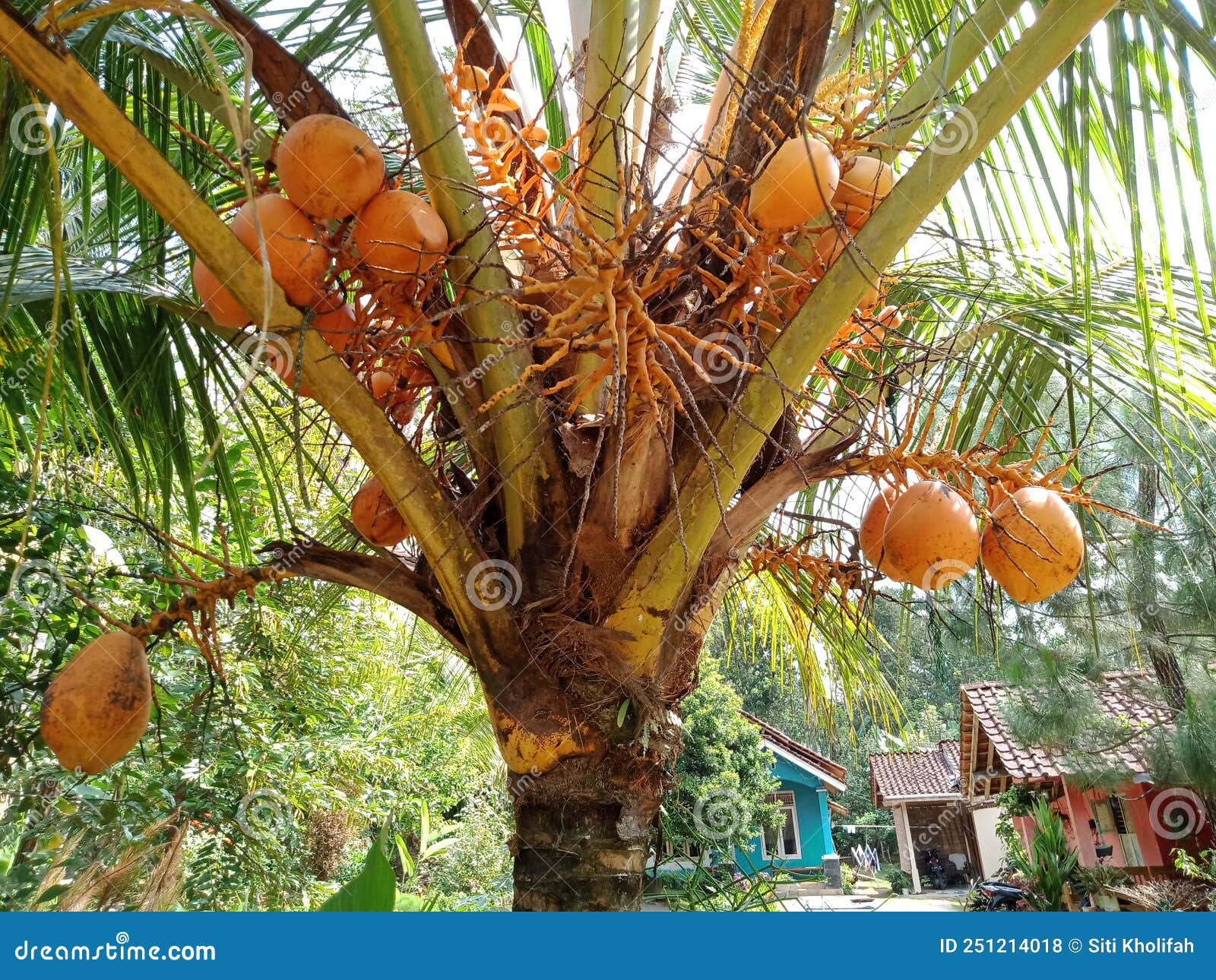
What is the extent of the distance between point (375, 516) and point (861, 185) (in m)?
0.98

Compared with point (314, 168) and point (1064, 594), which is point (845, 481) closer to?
point (314, 168)

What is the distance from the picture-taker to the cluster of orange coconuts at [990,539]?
47.6 inches

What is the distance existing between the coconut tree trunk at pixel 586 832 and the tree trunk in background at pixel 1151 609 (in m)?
4.87

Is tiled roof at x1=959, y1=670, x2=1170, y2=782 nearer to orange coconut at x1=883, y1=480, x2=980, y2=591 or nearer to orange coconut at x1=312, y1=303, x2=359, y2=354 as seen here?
orange coconut at x1=883, y1=480, x2=980, y2=591

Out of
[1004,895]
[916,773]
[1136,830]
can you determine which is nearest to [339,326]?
[1136,830]

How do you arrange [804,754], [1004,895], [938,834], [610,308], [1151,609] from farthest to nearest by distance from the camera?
[938,834]
[804,754]
[1004,895]
[1151,609]
[610,308]

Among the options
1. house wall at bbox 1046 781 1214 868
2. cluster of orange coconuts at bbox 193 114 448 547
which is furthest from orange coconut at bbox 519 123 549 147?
house wall at bbox 1046 781 1214 868

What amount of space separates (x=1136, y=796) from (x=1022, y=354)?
7.72 metres

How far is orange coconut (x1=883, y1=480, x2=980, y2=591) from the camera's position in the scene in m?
1.20
